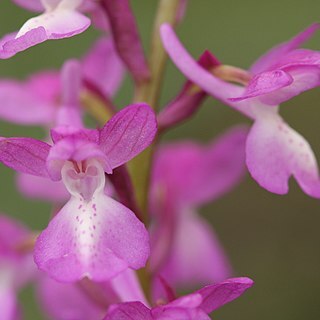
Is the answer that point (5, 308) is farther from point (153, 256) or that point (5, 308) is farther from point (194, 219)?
point (194, 219)

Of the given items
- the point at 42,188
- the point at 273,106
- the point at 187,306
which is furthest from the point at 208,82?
the point at 42,188

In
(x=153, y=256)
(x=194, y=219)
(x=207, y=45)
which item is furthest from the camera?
(x=207, y=45)

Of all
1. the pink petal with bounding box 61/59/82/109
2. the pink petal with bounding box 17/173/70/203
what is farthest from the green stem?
the pink petal with bounding box 17/173/70/203

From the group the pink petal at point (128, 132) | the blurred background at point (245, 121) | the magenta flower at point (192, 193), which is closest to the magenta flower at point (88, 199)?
the pink petal at point (128, 132)

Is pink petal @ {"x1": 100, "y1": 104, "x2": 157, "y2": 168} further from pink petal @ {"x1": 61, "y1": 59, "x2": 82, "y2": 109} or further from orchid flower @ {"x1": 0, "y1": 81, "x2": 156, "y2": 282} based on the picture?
pink petal @ {"x1": 61, "y1": 59, "x2": 82, "y2": 109}

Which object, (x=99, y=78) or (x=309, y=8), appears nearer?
(x=99, y=78)

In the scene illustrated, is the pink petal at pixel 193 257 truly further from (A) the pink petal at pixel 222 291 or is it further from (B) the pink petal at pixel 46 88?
(A) the pink petal at pixel 222 291

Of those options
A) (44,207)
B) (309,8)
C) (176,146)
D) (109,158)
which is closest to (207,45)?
(309,8)
